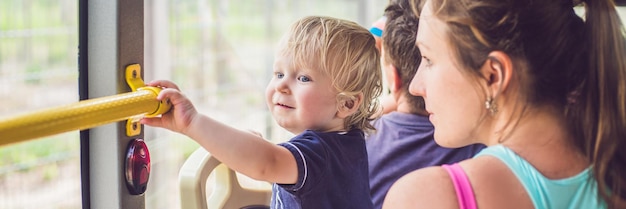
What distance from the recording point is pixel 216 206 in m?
1.54

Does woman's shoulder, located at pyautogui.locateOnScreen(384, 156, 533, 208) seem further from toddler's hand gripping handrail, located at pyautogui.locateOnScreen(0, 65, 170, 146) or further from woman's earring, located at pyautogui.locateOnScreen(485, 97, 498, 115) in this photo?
toddler's hand gripping handrail, located at pyautogui.locateOnScreen(0, 65, 170, 146)

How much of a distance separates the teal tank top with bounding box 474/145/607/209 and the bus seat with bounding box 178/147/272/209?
1.96ft

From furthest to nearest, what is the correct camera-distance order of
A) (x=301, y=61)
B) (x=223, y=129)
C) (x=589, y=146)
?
1. (x=301, y=61)
2. (x=223, y=129)
3. (x=589, y=146)

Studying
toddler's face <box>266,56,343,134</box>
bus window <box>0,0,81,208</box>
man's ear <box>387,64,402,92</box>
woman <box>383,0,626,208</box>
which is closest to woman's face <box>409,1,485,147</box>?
woman <box>383,0,626,208</box>

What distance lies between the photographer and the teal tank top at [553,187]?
100cm

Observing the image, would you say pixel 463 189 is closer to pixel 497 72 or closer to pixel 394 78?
pixel 497 72

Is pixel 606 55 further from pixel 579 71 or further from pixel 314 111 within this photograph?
pixel 314 111

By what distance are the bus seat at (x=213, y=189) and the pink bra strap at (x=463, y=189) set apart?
0.56 metres

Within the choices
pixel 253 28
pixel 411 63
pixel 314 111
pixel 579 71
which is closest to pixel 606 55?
pixel 579 71

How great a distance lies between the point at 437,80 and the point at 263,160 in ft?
1.04

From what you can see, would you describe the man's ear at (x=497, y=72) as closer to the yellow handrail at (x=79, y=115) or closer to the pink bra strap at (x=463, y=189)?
the pink bra strap at (x=463, y=189)

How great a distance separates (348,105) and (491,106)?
0.42 metres

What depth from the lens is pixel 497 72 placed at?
1.01 metres

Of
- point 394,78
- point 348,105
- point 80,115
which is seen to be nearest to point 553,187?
point 348,105
